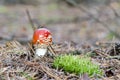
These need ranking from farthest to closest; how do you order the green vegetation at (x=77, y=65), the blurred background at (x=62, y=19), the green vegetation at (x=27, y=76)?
the blurred background at (x=62, y=19), the green vegetation at (x=77, y=65), the green vegetation at (x=27, y=76)

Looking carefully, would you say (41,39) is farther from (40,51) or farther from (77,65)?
(77,65)

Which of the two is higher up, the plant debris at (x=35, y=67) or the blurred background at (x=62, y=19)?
the blurred background at (x=62, y=19)

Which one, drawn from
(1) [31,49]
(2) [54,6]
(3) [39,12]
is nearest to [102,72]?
(1) [31,49]

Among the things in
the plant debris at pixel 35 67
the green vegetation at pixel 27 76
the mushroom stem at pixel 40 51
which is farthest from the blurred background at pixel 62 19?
the green vegetation at pixel 27 76

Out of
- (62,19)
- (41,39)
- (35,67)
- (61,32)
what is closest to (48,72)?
(35,67)

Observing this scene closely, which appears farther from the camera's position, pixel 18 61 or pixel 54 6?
pixel 54 6

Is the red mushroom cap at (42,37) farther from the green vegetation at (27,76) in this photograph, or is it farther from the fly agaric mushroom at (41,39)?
the green vegetation at (27,76)

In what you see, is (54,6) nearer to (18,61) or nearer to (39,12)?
(39,12)
